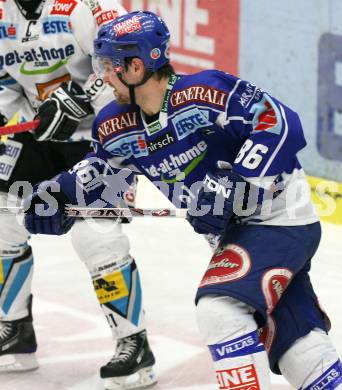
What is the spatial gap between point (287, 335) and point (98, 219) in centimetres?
89

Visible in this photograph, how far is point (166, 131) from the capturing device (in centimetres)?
332

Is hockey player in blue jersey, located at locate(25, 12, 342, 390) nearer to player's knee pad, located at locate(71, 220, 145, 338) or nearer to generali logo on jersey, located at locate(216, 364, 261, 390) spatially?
generali logo on jersey, located at locate(216, 364, 261, 390)

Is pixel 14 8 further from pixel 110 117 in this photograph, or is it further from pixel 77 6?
pixel 110 117

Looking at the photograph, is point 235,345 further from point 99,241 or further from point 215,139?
point 99,241

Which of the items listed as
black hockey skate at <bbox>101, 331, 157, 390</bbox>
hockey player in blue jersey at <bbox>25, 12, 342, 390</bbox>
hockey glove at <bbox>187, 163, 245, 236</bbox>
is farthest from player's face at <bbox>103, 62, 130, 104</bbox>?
black hockey skate at <bbox>101, 331, 157, 390</bbox>

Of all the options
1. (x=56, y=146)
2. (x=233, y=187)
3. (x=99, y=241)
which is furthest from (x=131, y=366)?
(x=233, y=187)

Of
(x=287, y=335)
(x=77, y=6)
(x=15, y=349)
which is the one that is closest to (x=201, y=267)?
(x=15, y=349)

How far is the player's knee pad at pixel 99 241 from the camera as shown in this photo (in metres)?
3.88

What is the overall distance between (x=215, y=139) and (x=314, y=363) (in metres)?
0.69

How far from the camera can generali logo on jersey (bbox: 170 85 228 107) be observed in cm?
323

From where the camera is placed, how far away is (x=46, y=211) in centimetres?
355

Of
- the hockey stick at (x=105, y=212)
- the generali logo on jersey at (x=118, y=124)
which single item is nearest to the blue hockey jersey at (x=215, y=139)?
the generali logo on jersey at (x=118, y=124)

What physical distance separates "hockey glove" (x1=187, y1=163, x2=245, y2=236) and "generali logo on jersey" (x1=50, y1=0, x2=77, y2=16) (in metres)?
1.06

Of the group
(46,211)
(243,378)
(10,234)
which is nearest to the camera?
(243,378)
